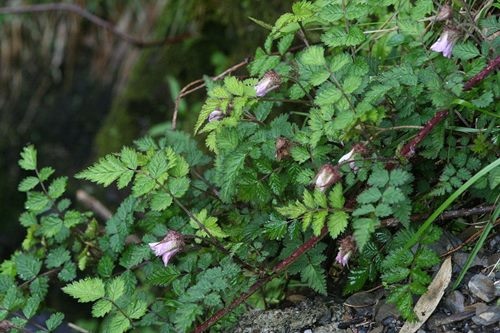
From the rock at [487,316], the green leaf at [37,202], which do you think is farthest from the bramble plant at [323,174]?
the green leaf at [37,202]

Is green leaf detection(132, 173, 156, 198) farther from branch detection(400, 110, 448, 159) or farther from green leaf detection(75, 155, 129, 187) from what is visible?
branch detection(400, 110, 448, 159)

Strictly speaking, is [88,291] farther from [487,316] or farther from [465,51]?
[465,51]

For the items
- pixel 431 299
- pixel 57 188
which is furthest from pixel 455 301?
pixel 57 188

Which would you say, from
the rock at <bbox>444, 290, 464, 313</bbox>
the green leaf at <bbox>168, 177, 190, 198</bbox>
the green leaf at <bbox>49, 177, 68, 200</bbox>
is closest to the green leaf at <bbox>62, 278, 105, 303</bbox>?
the green leaf at <bbox>168, 177, 190, 198</bbox>

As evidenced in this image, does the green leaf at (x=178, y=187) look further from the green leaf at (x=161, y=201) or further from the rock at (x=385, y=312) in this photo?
the rock at (x=385, y=312)

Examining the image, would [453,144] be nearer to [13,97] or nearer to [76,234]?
[76,234]

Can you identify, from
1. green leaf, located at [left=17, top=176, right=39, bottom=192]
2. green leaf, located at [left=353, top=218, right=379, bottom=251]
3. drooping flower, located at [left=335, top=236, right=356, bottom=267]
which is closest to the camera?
green leaf, located at [left=353, top=218, right=379, bottom=251]

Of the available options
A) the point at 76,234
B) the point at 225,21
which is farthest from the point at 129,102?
the point at 76,234
